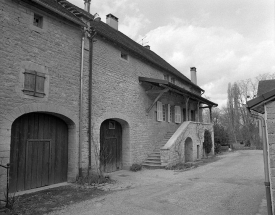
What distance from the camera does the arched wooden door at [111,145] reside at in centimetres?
1013

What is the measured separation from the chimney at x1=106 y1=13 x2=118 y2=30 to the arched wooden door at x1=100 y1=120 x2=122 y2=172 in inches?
324

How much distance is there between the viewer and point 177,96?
16.0 meters

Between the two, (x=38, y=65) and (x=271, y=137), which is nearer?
(x=271, y=137)

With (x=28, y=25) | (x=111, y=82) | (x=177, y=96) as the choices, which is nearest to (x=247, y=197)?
(x=111, y=82)

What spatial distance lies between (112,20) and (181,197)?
1345cm

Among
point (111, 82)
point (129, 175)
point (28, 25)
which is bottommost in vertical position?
point (129, 175)

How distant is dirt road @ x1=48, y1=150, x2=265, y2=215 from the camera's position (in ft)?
16.7

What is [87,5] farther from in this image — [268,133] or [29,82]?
[268,133]

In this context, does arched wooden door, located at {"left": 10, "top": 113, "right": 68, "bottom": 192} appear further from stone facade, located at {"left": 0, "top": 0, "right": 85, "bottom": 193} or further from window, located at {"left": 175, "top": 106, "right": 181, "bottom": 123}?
window, located at {"left": 175, "top": 106, "right": 181, "bottom": 123}

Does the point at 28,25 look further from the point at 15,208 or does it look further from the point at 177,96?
the point at 177,96

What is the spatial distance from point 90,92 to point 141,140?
4332 mm

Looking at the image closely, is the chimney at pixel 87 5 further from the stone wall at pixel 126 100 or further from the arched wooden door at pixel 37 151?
the arched wooden door at pixel 37 151

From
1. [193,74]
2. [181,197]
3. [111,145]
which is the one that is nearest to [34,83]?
[111,145]

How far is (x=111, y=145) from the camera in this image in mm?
10648
